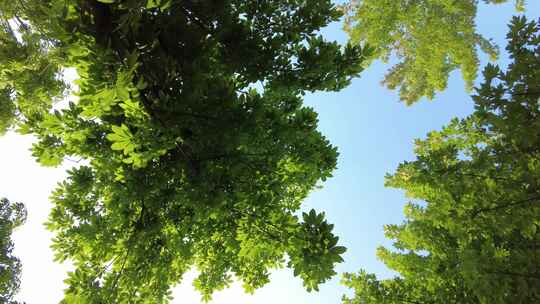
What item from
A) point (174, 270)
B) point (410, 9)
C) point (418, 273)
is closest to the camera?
point (174, 270)

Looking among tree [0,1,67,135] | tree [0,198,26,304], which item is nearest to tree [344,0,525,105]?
tree [0,1,67,135]

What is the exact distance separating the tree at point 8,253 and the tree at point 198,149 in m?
10.0

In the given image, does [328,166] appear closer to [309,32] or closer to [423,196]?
[309,32]

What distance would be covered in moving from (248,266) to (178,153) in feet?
8.06

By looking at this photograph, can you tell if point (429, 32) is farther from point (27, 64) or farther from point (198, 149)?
point (27, 64)

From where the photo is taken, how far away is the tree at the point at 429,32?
11.5 meters

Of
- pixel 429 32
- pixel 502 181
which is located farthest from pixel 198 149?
pixel 429 32

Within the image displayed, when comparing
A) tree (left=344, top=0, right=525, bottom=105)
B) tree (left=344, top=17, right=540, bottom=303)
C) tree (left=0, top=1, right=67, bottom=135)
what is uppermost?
tree (left=344, top=0, right=525, bottom=105)

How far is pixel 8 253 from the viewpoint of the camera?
12.2m

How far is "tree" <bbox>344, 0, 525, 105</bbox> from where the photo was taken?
37.7 feet

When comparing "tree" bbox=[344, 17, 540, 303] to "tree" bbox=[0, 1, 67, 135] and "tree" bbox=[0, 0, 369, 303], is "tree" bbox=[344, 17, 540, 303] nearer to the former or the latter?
"tree" bbox=[0, 0, 369, 303]

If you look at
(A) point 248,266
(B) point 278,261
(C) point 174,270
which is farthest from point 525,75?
(C) point 174,270

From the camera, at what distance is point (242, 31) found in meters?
4.30

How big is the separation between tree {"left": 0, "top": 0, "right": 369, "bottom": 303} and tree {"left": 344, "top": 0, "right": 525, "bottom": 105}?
7.69 m
